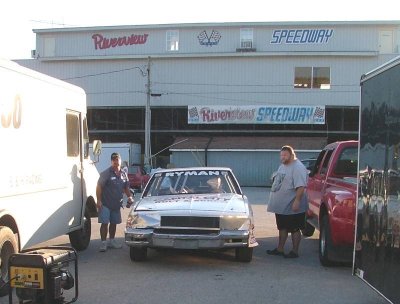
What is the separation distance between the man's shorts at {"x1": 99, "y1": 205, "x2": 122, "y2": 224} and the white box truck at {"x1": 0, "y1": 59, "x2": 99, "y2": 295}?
1.05 ft

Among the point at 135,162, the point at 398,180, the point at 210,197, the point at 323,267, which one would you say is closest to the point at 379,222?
the point at 398,180

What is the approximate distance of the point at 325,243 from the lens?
8.30 m

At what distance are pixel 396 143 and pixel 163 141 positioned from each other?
111 feet

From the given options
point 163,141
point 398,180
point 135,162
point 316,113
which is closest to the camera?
point 398,180

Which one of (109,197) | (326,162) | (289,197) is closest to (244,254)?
(289,197)

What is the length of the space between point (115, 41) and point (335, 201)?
32.5 meters

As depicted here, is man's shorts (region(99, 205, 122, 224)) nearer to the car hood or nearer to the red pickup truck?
the car hood

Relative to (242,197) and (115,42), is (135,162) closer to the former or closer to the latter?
(115,42)

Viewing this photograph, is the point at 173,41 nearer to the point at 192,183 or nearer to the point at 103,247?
the point at 192,183

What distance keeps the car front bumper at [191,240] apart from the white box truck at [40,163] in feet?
4.47

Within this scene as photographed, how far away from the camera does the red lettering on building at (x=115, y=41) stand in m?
38.2

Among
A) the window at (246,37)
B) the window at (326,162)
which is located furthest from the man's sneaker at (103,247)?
the window at (246,37)

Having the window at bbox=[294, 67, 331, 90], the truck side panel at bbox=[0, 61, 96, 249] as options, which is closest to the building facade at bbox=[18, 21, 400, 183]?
the window at bbox=[294, 67, 331, 90]

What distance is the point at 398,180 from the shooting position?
4.69 meters
